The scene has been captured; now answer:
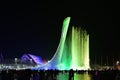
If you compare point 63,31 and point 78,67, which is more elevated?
point 63,31

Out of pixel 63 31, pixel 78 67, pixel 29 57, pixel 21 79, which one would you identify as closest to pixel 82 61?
pixel 78 67

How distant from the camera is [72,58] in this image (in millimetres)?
84688

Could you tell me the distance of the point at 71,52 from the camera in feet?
278

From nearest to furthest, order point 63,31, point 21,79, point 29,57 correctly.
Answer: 1. point 21,79
2. point 63,31
3. point 29,57

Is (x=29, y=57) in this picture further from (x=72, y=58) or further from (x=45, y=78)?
(x=45, y=78)

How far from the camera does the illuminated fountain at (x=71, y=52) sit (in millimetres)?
83438

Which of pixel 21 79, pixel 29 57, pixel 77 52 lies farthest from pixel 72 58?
pixel 21 79

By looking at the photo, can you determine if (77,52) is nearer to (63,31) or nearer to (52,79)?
(63,31)

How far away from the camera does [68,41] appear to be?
85.2 m

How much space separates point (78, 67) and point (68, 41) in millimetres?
5613

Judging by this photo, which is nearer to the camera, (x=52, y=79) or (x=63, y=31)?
(x=52, y=79)

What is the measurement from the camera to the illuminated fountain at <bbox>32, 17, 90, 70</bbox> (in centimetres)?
8344

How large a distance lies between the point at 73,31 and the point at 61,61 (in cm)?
719

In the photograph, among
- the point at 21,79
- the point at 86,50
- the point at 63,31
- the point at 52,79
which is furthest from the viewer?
the point at 86,50
